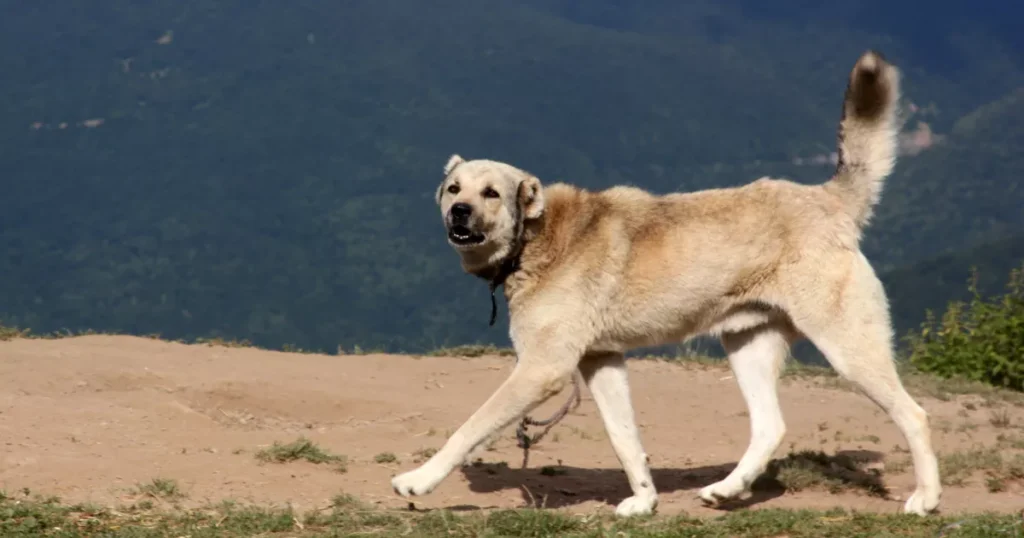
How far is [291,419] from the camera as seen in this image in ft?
27.8

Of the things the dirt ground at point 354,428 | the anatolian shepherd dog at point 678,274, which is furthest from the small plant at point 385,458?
the anatolian shepherd dog at point 678,274

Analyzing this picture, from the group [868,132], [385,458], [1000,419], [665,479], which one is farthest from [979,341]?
[385,458]

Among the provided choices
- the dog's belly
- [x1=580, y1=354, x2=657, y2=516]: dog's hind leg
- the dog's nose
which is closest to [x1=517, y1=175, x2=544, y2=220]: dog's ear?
the dog's nose

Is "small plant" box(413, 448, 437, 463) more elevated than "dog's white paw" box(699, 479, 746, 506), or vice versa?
"dog's white paw" box(699, 479, 746, 506)

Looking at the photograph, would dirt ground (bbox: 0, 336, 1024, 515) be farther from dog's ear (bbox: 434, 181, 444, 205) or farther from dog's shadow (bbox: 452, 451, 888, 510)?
dog's ear (bbox: 434, 181, 444, 205)

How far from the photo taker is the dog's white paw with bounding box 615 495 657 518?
233 inches

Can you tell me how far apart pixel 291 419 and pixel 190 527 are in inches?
131

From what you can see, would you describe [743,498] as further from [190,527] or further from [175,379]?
[175,379]

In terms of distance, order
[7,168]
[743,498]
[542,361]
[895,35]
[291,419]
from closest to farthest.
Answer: [542,361] → [743,498] → [291,419] → [7,168] → [895,35]

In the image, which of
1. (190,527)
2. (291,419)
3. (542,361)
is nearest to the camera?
(190,527)

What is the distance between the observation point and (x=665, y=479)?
720cm

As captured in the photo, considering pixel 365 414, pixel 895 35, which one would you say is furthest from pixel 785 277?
pixel 895 35

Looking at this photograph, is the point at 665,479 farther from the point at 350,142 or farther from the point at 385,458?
the point at 350,142

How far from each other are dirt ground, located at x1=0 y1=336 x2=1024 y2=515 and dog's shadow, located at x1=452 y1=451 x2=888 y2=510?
0.9 inches
